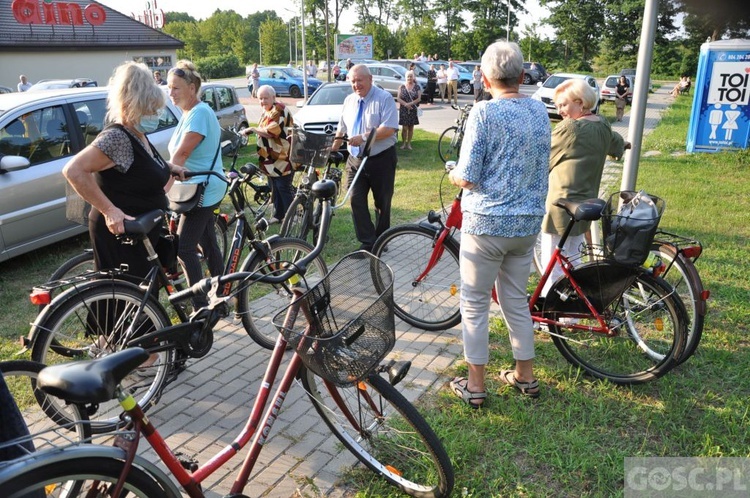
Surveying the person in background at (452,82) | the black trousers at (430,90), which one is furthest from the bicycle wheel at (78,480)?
the black trousers at (430,90)

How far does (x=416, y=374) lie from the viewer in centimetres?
395

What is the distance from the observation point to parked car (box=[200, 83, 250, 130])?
14115 mm

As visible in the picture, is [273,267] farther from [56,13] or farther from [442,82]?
[56,13]

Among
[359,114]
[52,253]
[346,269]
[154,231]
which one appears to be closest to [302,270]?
[346,269]

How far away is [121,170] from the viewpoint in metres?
3.22

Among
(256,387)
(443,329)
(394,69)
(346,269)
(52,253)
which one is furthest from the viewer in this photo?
(394,69)

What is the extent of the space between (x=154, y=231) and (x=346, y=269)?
1599mm

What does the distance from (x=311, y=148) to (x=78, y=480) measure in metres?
4.27

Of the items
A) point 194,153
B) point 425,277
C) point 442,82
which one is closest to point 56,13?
point 442,82

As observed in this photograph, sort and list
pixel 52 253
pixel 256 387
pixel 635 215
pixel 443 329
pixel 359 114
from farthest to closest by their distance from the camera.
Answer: pixel 52 253 < pixel 359 114 < pixel 443 329 < pixel 256 387 < pixel 635 215

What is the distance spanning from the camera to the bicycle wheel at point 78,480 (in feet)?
4.90

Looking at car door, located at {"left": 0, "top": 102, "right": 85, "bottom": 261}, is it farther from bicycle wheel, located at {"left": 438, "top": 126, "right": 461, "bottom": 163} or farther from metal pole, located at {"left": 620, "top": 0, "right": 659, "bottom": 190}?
bicycle wheel, located at {"left": 438, "top": 126, "right": 461, "bottom": 163}

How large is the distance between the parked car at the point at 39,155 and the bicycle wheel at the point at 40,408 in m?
2.77

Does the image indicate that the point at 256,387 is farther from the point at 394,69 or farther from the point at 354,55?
the point at 354,55
